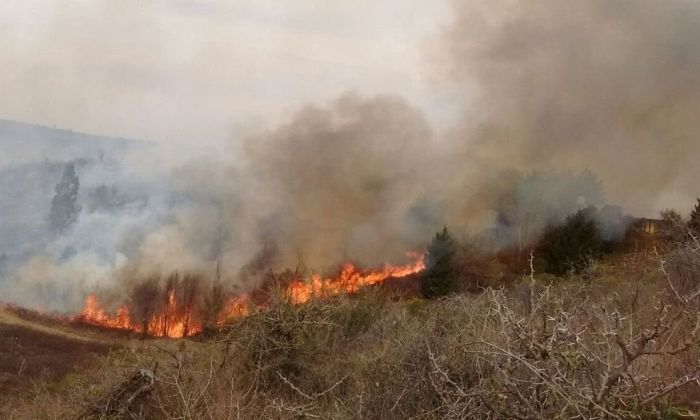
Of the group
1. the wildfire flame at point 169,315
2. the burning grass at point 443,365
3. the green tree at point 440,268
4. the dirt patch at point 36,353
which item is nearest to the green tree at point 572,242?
the green tree at point 440,268

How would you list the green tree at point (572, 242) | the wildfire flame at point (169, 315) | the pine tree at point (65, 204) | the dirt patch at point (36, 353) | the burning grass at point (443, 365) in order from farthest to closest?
the pine tree at point (65, 204), the green tree at point (572, 242), the wildfire flame at point (169, 315), the dirt patch at point (36, 353), the burning grass at point (443, 365)

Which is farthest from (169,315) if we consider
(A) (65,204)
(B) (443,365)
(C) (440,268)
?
(B) (443,365)

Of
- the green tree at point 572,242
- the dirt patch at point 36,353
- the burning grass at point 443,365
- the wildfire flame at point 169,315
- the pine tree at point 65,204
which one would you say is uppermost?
the pine tree at point 65,204

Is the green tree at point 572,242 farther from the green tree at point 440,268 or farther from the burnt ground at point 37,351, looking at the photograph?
the burnt ground at point 37,351

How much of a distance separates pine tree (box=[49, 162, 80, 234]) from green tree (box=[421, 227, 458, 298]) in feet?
104

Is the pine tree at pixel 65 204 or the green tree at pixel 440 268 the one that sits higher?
the pine tree at pixel 65 204

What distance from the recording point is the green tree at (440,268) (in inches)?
1367

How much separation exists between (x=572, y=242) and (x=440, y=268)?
28.5 feet

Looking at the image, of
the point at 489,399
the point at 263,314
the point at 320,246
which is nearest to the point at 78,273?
the point at 320,246

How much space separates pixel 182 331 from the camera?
3522 centimetres

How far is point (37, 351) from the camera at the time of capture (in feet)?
89.1

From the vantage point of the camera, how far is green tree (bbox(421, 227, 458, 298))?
3472 cm

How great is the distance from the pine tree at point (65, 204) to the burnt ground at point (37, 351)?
16322mm

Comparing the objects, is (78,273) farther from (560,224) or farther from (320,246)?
(560,224)
